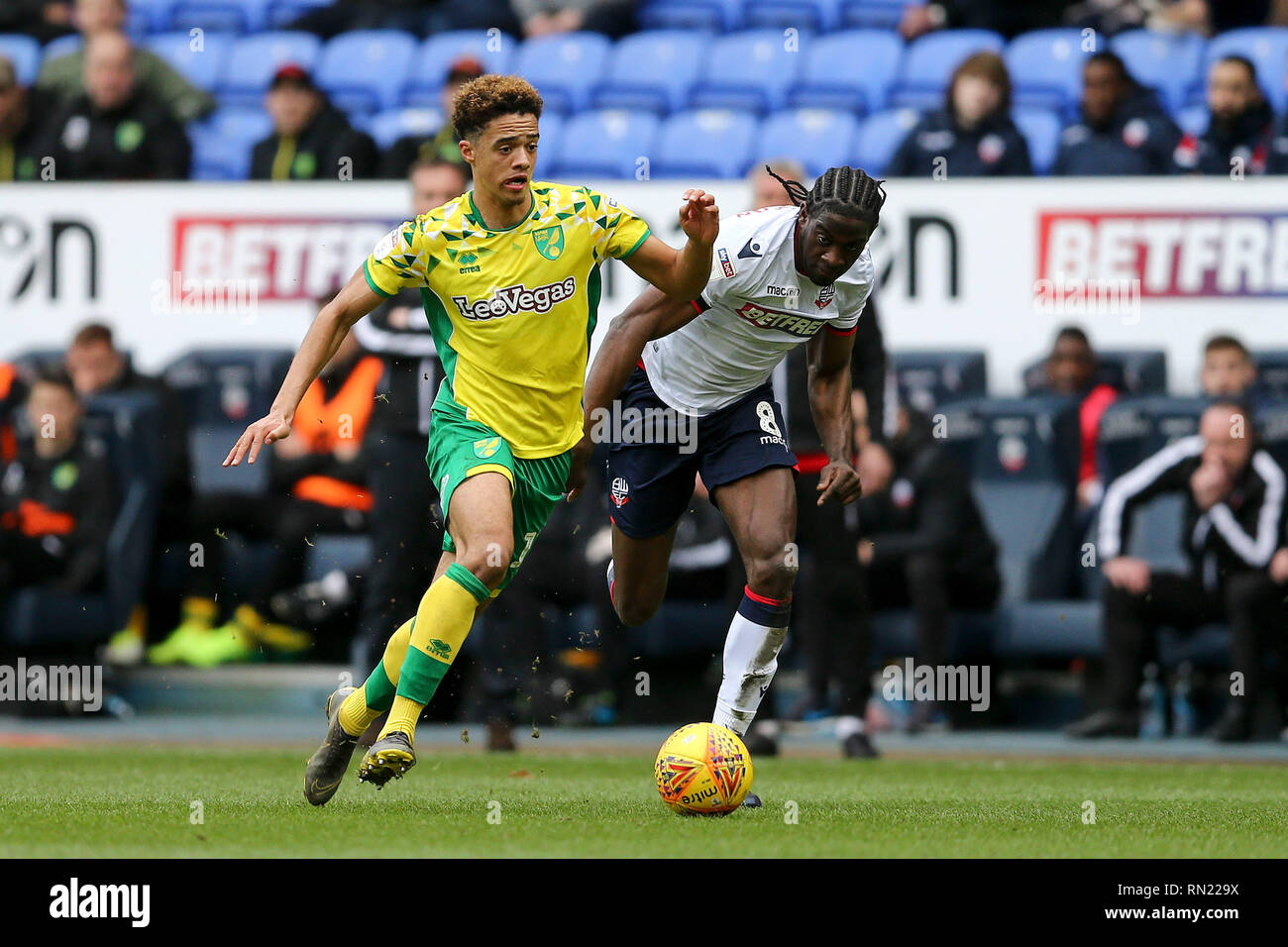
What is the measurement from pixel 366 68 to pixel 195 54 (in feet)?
4.46

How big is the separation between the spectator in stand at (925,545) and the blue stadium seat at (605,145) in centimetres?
301

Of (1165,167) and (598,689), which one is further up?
(1165,167)

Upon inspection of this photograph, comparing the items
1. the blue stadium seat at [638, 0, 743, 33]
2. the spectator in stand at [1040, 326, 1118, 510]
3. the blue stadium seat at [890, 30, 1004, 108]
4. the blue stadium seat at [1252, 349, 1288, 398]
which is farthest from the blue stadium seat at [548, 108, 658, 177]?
the blue stadium seat at [1252, 349, 1288, 398]

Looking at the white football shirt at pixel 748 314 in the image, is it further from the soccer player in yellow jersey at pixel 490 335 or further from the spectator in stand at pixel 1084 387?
the spectator in stand at pixel 1084 387

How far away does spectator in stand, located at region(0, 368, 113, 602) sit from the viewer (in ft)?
35.7

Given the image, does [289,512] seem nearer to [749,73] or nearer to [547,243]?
[749,73]

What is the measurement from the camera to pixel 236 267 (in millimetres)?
11750

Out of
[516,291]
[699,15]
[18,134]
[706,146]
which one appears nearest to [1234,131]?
[706,146]

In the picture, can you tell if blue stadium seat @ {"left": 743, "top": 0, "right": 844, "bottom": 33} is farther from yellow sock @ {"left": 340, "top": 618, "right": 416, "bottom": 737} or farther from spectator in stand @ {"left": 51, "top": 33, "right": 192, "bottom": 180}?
yellow sock @ {"left": 340, "top": 618, "right": 416, "bottom": 737}

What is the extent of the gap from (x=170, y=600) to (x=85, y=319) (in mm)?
1857

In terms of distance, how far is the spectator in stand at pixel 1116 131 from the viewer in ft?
37.5

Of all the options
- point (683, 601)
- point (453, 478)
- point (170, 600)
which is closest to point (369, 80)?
point (170, 600)

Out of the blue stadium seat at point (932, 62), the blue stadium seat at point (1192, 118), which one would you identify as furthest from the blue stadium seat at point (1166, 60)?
the blue stadium seat at point (932, 62)

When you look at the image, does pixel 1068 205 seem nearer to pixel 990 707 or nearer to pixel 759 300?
pixel 990 707
